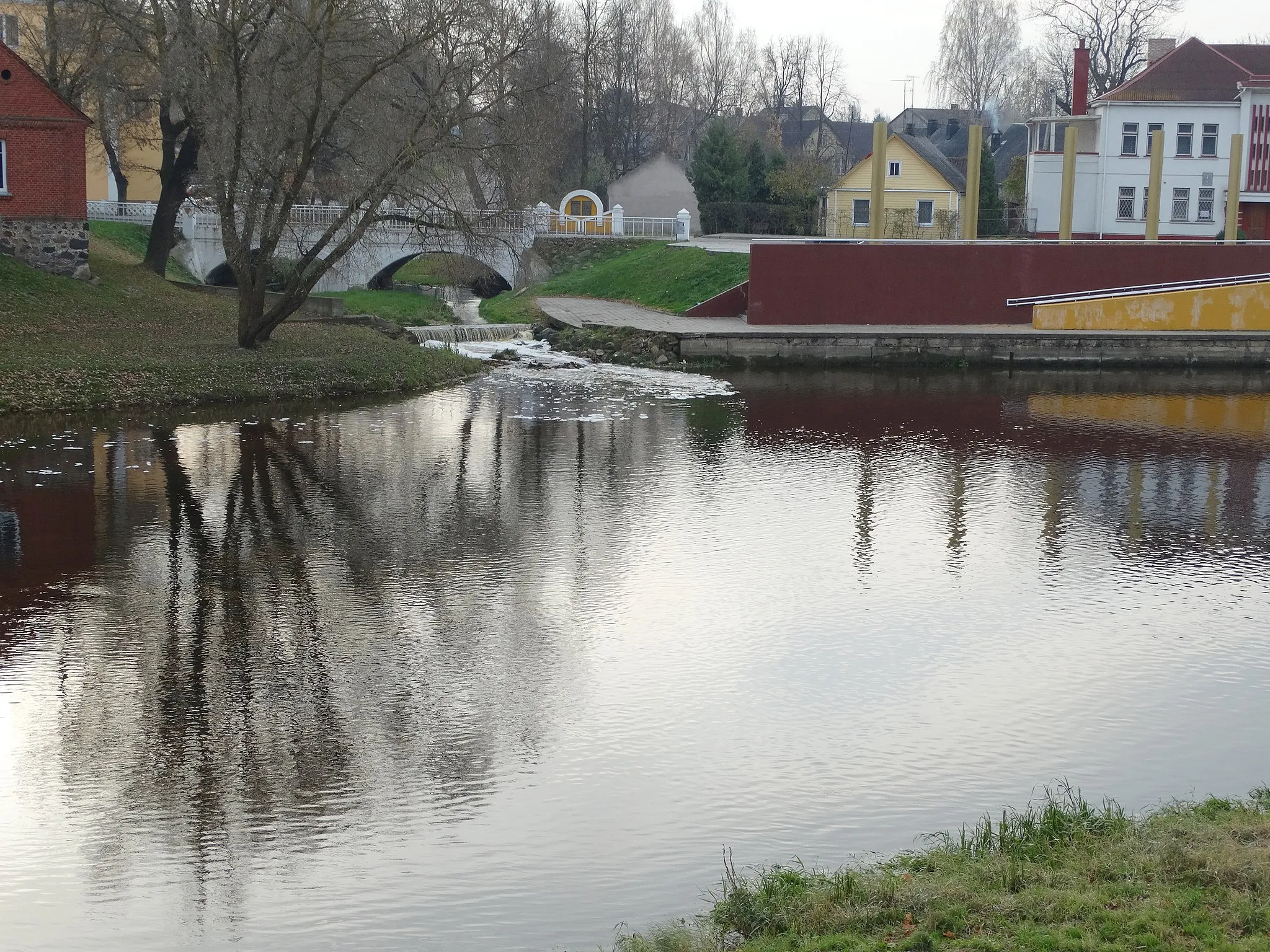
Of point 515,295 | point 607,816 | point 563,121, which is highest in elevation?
point 563,121

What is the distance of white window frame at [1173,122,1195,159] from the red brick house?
37229 mm

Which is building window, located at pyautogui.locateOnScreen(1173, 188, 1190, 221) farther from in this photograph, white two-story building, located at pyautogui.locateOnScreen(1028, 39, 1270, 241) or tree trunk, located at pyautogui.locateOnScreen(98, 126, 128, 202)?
tree trunk, located at pyautogui.locateOnScreen(98, 126, 128, 202)

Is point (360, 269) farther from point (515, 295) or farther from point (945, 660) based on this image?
point (945, 660)

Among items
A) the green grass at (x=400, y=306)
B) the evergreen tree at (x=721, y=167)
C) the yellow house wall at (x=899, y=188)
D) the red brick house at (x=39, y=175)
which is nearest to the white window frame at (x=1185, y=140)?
the yellow house wall at (x=899, y=188)

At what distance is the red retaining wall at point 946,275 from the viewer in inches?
1293

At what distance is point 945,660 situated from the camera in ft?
36.6

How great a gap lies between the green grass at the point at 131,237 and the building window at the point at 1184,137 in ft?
113

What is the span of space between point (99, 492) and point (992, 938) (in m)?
13.6

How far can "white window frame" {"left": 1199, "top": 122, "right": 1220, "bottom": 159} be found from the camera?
48.5 m

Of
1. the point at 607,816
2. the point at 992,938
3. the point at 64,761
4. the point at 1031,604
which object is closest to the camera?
the point at 992,938

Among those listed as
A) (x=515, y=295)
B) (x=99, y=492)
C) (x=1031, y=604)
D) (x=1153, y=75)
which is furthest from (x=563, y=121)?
(x=1031, y=604)

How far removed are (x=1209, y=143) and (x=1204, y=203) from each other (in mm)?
2116

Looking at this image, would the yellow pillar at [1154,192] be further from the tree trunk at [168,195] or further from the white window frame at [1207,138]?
the tree trunk at [168,195]

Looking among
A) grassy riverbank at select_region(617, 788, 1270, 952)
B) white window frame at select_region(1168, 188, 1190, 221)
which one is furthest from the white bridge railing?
grassy riverbank at select_region(617, 788, 1270, 952)
